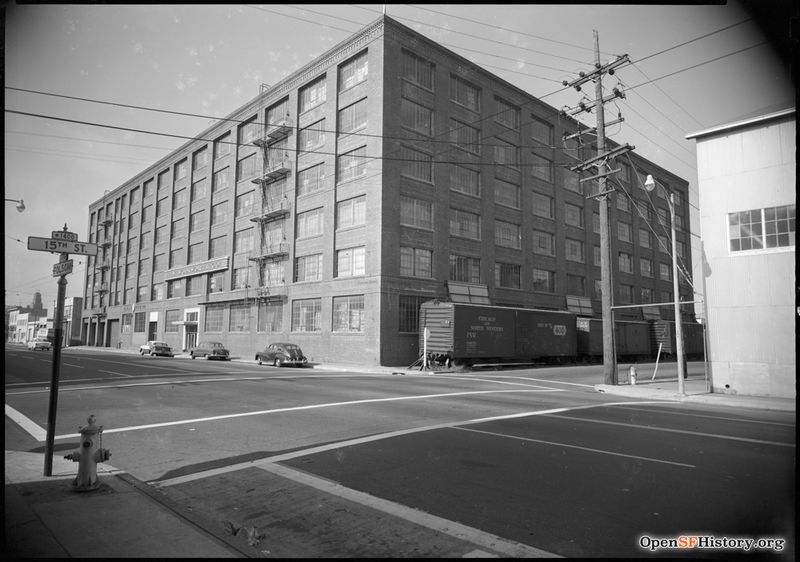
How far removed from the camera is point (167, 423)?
1004 cm

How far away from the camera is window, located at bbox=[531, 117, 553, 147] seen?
152 ft

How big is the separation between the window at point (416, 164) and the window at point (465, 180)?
226cm

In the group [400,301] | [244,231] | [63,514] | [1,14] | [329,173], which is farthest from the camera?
[244,231]

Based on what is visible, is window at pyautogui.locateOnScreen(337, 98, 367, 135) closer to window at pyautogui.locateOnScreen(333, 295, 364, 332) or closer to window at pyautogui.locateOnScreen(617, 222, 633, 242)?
window at pyautogui.locateOnScreen(333, 295, 364, 332)

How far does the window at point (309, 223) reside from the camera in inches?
1526

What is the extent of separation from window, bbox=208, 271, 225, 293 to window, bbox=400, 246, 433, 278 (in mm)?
22844

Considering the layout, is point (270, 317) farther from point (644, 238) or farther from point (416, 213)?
point (644, 238)

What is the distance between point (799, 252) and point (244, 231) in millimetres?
47883

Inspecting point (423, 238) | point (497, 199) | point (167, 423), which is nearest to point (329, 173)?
point (423, 238)

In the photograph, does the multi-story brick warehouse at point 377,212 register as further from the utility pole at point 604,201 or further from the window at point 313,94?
the utility pole at point 604,201

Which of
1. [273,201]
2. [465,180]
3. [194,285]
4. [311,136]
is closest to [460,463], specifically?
[465,180]

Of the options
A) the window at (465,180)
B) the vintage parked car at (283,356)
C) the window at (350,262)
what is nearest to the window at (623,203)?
the window at (465,180)

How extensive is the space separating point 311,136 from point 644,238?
4186 cm

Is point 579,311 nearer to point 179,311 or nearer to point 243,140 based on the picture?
point 243,140
